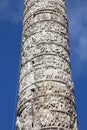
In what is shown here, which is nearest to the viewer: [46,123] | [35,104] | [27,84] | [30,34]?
[46,123]

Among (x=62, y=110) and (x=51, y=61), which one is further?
(x=51, y=61)

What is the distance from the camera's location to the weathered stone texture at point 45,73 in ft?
11.2

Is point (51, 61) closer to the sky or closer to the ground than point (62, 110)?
closer to the sky

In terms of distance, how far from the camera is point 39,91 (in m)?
3.66

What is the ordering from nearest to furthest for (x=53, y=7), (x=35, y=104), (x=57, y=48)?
(x=35, y=104) < (x=57, y=48) < (x=53, y=7)

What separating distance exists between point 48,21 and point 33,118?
152cm

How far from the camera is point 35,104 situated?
11.7 feet

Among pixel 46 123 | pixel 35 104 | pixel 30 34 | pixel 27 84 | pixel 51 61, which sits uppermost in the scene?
pixel 30 34

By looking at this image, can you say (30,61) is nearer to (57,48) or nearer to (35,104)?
(57,48)

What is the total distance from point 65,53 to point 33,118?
1101mm

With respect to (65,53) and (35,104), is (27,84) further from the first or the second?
(65,53)

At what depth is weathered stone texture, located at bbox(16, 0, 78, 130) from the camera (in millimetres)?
3426

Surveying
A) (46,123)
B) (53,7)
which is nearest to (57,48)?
(53,7)

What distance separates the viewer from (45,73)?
3.81 m
